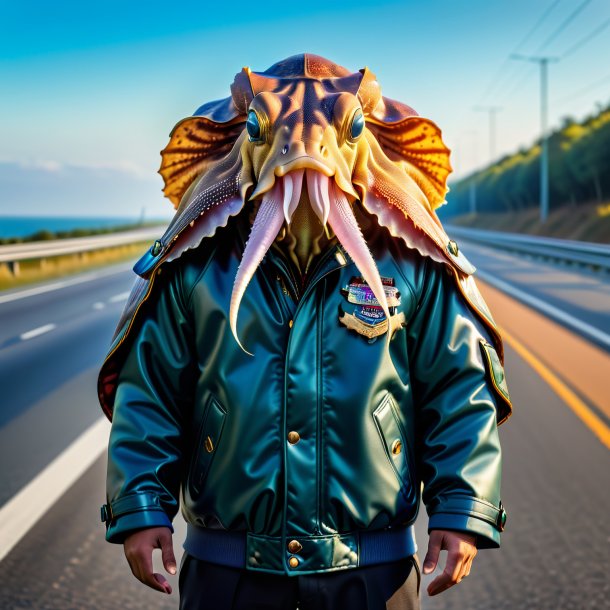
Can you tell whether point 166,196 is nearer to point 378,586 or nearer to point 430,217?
point 430,217

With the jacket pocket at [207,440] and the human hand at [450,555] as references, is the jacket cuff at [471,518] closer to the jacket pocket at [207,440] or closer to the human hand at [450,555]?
the human hand at [450,555]

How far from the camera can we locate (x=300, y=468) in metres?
2.13

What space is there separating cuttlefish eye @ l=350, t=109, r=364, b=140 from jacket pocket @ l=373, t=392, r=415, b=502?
2.02 ft

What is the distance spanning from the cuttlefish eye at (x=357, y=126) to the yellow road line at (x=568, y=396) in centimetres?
533

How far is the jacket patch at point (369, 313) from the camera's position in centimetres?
217

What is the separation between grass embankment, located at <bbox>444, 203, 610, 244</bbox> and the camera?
1963 inches

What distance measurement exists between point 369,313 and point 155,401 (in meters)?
0.57

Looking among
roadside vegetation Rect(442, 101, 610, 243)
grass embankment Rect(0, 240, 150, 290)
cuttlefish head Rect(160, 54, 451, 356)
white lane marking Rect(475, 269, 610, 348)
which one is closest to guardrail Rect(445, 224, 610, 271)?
white lane marking Rect(475, 269, 610, 348)

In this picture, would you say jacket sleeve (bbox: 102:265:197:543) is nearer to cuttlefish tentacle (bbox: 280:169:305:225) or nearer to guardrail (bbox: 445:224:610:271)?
cuttlefish tentacle (bbox: 280:169:305:225)

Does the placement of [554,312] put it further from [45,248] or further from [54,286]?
[45,248]

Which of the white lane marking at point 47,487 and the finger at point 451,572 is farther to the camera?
the white lane marking at point 47,487

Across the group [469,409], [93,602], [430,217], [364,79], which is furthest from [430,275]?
[93,602]

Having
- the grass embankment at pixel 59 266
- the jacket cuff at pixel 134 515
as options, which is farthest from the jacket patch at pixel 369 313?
the grass embankment at pixel 59 266

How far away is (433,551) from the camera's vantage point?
7.10 ft
